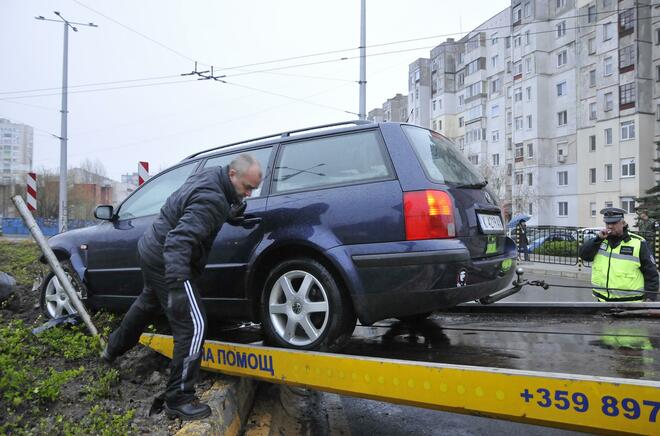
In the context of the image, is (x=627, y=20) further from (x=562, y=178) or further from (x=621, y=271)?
(x=621, y=271)

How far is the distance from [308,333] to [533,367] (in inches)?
55.0

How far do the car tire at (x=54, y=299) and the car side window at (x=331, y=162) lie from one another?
2605 mm

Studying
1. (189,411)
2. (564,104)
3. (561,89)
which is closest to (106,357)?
(189,411)

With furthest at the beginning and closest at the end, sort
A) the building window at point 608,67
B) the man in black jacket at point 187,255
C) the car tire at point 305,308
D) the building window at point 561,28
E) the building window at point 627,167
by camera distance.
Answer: the building window at point 561,28
the building window at point 608,67
the building window at point 627,167
the car tire at point 305,308
the man in black jacket at point 187,255

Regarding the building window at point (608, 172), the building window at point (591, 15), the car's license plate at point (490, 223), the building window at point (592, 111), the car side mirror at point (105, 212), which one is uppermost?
the building window at point (591, 15)

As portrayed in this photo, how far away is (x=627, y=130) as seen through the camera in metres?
36.5

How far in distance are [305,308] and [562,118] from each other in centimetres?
4549

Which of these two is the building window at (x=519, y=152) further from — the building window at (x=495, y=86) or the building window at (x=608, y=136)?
the building window at (x=608, y=136)

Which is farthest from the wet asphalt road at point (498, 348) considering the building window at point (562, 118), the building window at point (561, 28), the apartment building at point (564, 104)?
the building window at point (561, 28)

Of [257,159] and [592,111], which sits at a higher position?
[592,111]

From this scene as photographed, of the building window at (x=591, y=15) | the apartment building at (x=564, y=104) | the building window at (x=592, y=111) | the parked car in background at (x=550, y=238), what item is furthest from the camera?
the building window at (x=592, y=111)

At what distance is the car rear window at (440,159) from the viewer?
3363 millimetres

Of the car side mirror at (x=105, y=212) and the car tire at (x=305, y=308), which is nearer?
the car tire at (x=305, y=308)

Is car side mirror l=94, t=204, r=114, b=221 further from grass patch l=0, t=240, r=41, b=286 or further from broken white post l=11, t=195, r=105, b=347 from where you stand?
grass patch l=0, t=240, r=41, b=286
